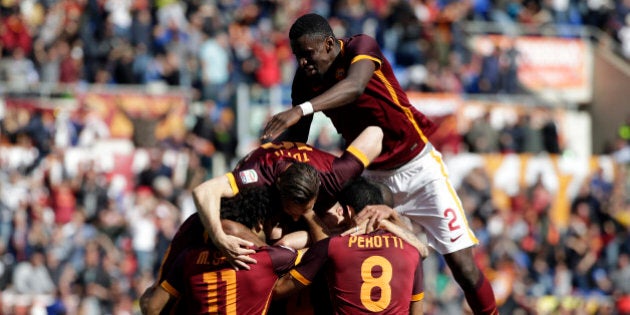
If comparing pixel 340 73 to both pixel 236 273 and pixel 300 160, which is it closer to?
pixel 300 160

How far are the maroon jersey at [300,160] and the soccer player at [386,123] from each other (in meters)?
0.33

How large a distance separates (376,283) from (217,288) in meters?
1.03

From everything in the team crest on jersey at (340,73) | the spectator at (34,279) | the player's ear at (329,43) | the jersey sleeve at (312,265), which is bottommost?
the spectator at (34,279)

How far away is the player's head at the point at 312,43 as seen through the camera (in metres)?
8.72

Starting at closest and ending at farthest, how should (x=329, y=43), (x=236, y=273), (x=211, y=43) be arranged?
(x=236, y=273)
(x=329, y=43)
(x=211, y=43)

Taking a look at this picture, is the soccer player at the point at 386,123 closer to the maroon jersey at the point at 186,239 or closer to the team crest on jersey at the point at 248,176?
the team crest on jersey at the point at 248,176

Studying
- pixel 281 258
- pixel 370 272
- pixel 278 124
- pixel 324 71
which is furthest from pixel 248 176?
pixel 370 272

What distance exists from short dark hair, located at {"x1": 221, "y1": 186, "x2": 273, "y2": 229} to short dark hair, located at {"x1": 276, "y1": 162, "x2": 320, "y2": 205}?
142 millimetres

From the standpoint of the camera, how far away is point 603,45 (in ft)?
87.4

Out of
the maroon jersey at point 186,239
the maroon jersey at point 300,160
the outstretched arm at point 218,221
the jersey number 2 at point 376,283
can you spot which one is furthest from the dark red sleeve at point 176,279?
the jersey number 2 at point 376,283

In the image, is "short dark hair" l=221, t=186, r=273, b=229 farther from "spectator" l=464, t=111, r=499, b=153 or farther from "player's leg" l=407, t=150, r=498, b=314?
"spectator" l=464, t=111, r=499, b=153

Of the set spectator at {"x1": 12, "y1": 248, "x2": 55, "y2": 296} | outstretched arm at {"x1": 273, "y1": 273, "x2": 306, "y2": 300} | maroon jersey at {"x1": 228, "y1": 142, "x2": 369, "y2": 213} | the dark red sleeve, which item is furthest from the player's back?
spectator at {"x1": 12, "y1": 248, "x2": 55, "y2": 296}

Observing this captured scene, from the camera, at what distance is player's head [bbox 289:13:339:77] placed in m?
8.72

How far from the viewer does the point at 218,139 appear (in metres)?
20.2
